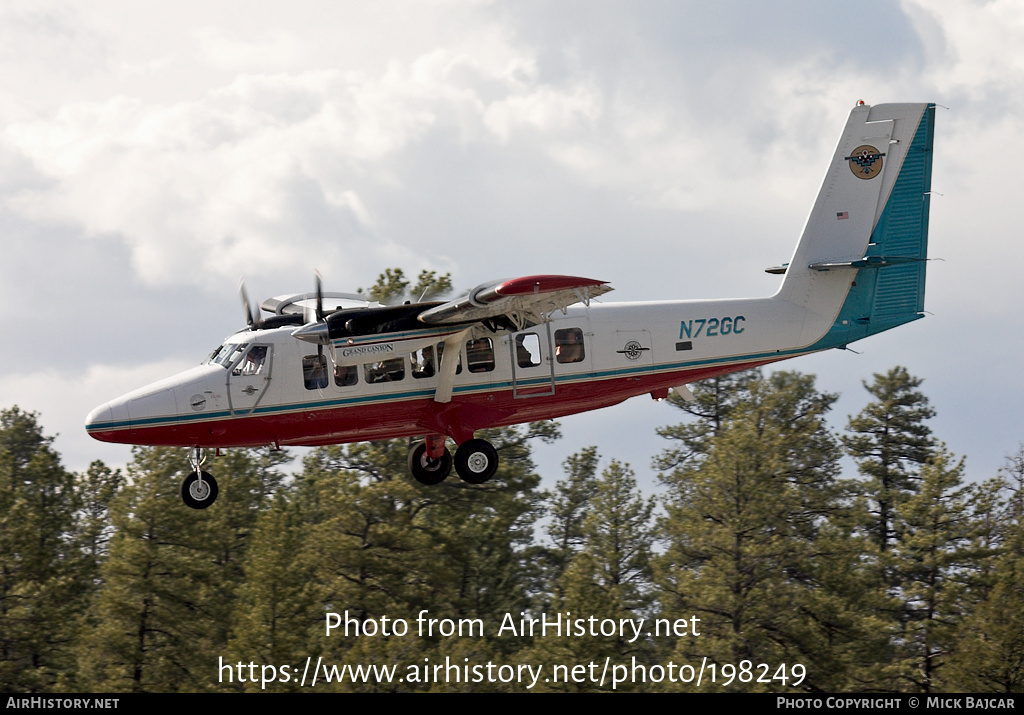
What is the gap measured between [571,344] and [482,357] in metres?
1.67

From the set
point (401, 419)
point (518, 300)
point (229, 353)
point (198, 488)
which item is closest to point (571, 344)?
point (518, 300)

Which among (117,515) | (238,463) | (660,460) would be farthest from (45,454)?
(660,460)

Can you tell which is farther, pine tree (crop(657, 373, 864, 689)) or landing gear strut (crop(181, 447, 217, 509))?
pine tree (crop(657, 373, 864, 689))

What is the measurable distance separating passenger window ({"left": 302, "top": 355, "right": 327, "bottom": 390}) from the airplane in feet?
0.09

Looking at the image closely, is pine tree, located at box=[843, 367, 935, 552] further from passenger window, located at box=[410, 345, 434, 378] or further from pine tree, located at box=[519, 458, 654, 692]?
passenger window, located at box=[410, 345, 434, 378]

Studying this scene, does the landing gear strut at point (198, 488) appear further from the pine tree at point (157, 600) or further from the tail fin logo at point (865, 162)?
the tail fin logo at point (865, 162)

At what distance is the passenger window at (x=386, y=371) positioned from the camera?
22.4 m

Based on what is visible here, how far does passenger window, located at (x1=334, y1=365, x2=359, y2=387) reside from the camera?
2233 cm

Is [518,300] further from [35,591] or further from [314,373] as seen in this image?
[35,591]

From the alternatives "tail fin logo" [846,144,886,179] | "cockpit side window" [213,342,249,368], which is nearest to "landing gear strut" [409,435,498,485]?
"cockpit side window" [213,342,249,368]

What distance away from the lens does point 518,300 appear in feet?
67.7

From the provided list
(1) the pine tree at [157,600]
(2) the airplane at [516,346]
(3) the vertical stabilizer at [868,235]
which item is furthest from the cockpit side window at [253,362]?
(1) the pine tree at [157,600]

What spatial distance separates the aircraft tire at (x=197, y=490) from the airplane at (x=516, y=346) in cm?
3

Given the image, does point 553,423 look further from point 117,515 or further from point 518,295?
point 518,295
